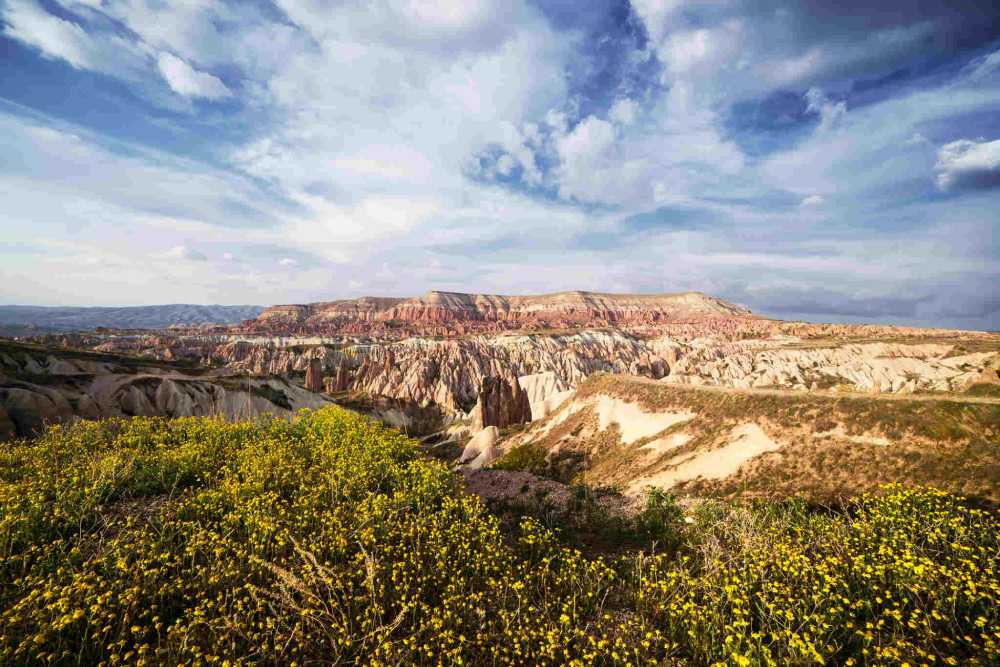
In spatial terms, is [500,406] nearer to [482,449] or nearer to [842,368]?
[482,449]

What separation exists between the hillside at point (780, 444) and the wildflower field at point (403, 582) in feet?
37.6

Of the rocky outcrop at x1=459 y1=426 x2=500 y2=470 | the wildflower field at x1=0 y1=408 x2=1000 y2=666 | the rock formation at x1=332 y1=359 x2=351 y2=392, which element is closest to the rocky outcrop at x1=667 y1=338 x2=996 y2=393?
the rocky outcrop at x1=459 y1=426 x2=500 y2=470

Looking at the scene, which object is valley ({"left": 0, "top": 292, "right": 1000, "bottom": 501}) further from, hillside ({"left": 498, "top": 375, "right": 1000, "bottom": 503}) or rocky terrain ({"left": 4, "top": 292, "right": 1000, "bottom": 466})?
rocky terrain ({"left": 4, "top": 292, "right": 1000, "bottom": 466})

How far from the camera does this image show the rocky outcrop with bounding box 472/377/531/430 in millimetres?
59000

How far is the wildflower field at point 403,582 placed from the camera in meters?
5.10

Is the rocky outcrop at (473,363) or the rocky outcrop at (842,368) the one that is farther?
the rocky outcrop at (473,363)

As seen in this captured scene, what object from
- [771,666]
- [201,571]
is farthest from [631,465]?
[201,571]

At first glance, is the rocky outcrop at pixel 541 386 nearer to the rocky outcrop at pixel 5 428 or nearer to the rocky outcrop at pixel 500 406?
the rocky outcrop at pixel 500 406

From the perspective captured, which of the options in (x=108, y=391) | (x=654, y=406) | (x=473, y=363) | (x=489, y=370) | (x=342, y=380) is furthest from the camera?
(x=489, y=370)

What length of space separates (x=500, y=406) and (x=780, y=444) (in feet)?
135

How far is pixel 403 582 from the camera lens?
20.7 ft

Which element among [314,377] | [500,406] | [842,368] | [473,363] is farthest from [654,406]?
[314,377]

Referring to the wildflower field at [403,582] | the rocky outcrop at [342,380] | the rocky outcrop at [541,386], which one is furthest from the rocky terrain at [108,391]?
the rocky outcrop at [541,386]

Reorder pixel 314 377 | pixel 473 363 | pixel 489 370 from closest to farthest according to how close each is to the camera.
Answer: pixel 314 377
pixel 473 363
pixel 489 370
